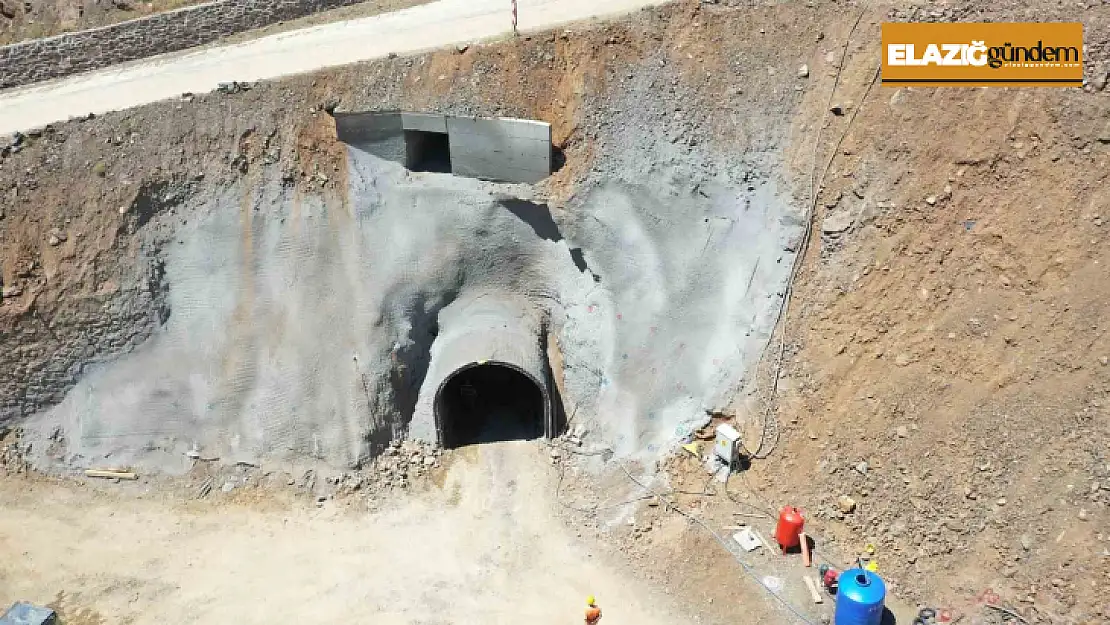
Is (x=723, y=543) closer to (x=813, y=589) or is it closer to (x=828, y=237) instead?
(x=813, y=589)

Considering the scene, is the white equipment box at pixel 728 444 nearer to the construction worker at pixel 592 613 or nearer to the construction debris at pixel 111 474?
the construction worker at pixel 592 613

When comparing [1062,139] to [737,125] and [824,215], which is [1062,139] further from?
[737,125]

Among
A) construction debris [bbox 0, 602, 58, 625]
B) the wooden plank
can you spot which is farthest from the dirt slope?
construction debris [bbox 0, 602, 58, 625]

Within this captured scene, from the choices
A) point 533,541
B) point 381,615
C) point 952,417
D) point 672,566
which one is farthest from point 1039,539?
point 381,615

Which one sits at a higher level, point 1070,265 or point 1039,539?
point 1070,265

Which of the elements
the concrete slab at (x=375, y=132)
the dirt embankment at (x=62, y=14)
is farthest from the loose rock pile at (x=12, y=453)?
the dirt embankment at (x=62, y=14)

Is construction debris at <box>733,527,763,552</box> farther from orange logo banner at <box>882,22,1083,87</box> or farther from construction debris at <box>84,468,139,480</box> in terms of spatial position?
construction debris at <box>84,468,139,480</box>

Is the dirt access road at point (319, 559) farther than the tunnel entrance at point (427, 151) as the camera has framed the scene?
No
